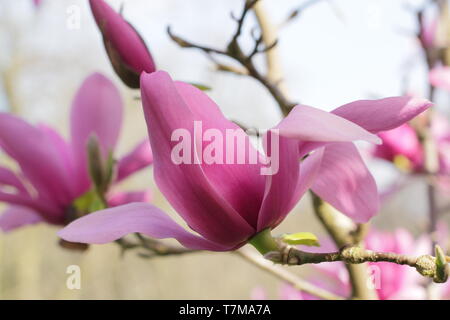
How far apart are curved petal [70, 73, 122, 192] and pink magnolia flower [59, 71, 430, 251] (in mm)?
318

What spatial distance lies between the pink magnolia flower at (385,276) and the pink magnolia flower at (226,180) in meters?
0.21

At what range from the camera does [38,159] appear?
69 cm

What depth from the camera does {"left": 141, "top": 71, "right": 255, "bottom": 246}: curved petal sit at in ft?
1.21

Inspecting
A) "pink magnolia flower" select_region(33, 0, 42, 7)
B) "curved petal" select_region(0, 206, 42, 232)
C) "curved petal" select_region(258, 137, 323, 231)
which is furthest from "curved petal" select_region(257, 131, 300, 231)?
"pink magnolia flower" select_region(33, 0, 42, 7)

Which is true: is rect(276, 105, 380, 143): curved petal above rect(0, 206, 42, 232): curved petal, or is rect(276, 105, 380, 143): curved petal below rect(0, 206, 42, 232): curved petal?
above

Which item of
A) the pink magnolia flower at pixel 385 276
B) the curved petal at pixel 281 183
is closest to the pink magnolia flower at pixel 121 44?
the curved petal at pixel 281 183

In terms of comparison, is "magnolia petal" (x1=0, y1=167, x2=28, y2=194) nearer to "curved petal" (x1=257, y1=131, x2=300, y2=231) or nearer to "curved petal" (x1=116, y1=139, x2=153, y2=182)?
"curved petal" (x1=116, y1=139, x2=153, y2=182)

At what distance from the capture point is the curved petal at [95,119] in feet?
2.33

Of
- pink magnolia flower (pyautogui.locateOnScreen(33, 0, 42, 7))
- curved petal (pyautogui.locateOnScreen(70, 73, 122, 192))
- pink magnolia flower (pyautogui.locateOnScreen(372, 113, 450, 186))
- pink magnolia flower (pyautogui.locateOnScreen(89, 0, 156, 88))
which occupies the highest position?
pink magnolia flower (pyautogui.locateOnScreen(33, 0, 42, 7))

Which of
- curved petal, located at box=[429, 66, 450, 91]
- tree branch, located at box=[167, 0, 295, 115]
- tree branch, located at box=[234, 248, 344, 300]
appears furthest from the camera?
curved petal, located at box=[429, 66, 450, 91]

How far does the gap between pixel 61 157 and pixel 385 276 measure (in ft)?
1.42

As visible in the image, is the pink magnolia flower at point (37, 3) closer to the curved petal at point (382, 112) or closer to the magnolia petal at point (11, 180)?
the magnolia petal at point (11, 180)

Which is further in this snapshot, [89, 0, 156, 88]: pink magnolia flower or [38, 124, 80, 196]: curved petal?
[38, 124, 80, 196]: curved petal

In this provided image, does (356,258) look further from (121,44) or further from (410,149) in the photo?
(410,149)
